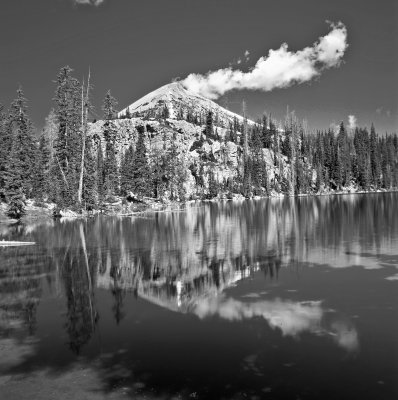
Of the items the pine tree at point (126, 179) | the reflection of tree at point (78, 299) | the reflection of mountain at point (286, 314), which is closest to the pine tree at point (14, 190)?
the reflection of tree at point (78, 299)

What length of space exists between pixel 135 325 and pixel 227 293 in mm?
4860

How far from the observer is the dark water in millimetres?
9320

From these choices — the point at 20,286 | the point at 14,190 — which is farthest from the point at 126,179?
the point at 20,286

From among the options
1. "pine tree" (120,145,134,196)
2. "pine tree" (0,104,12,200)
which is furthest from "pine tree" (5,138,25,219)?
"pine tree" (120,145,134,196)

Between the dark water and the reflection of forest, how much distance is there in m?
0.10

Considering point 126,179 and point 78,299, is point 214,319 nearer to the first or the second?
point 78,299

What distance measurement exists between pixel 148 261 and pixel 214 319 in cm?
1166

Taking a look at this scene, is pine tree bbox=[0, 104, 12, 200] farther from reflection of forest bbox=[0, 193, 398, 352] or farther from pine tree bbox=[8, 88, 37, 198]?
reflection of forest bbox=[0, 193, 398, 352]

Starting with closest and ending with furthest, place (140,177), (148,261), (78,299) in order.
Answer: (78,299) < (148,261) < (140,177)

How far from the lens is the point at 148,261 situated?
966 inches

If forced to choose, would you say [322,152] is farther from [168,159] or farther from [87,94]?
[87,94]

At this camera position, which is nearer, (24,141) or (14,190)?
(14,190)

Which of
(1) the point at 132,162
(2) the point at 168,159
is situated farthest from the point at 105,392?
(2) the point at 168,159

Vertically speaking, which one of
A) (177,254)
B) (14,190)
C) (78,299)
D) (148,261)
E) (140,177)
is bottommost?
(78,299)
